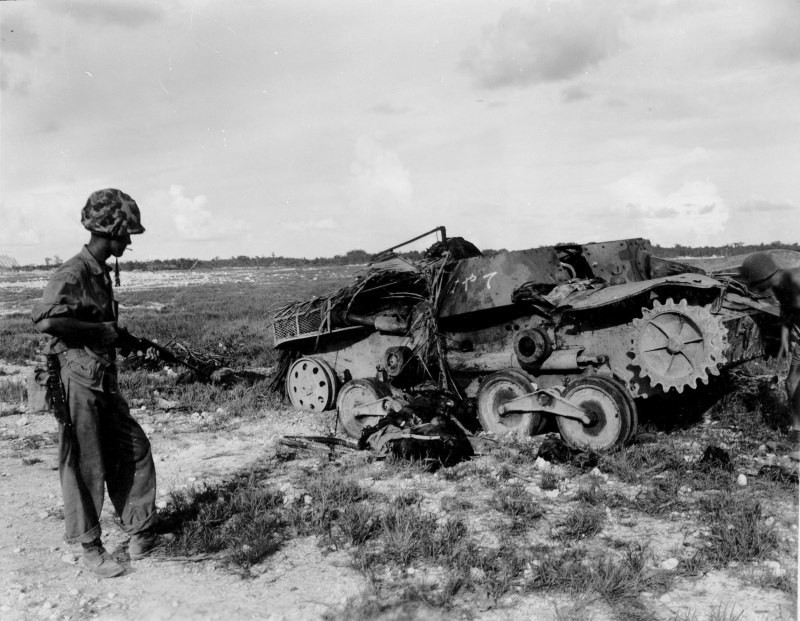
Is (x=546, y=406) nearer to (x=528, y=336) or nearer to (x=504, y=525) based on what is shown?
(x=528, y=336)

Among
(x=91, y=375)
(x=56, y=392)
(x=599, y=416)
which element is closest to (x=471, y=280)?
(x=599, y=416)

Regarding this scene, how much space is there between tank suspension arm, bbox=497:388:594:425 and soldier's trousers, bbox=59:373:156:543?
162 inches

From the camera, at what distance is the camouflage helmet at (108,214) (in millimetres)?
4586

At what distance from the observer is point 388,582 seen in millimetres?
4375

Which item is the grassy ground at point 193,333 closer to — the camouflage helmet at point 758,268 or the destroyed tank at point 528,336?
the destroyed tank at point 528,336

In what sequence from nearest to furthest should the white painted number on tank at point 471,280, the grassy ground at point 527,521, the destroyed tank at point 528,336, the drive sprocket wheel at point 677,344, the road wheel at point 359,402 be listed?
the grassy ground at point 527,521 → the drive sprocket wheel at point 677,344 → the destroyed tank at point 528,336 → the road wheel at point 359,402 → the white painted number on tank at point 471,280

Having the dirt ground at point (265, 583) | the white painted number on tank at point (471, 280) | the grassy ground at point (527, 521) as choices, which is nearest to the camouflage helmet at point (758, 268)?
the grassy ground at point (527, 521)

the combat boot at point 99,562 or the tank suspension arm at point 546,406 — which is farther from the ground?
the tank suspension arm at point 546,406

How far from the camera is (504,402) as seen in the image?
8.03 meters

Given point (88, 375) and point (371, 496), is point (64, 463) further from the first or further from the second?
point (371, 496)

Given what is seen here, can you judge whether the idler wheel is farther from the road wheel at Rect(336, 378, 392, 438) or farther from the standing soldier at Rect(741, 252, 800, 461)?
the standing soldier at Rect(741, 252, 800, 461)

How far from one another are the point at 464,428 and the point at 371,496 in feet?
7.62

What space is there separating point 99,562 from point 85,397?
107cm

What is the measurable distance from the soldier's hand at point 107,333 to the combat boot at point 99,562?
4.24ft
